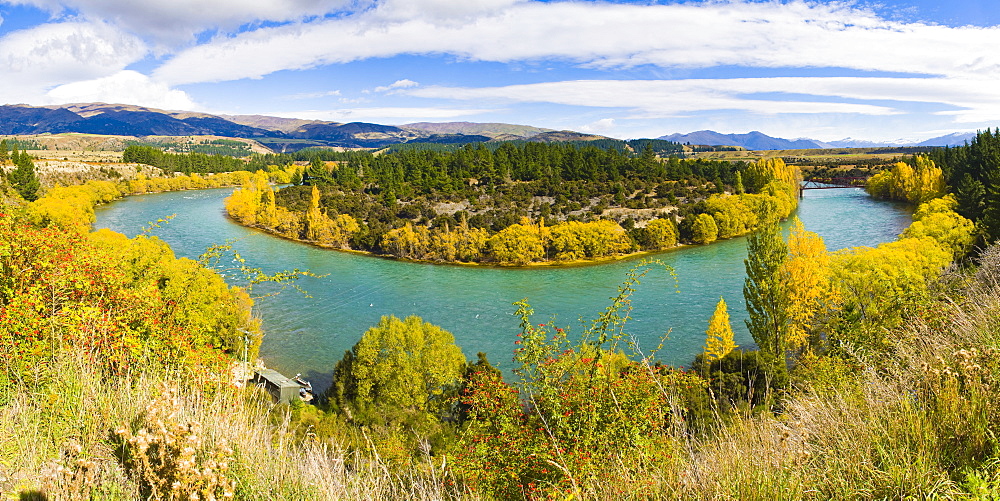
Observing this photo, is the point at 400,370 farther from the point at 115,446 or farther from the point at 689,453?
the point at 689,453

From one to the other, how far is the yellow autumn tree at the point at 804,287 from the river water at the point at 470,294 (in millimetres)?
4044

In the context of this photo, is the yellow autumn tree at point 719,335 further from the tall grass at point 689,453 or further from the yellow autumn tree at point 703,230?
the yellow autumn tree at point 703,230

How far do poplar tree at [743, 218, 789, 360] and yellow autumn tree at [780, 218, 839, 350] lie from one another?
37 cm

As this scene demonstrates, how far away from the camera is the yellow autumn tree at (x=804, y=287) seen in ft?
61.4

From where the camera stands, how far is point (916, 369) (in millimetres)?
4547

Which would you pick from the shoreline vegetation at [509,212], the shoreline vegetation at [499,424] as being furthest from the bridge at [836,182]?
the shoreline vegetation at [499,424]

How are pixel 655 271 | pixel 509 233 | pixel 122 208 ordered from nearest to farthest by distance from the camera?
pixel 655 271
pixel 509 233
pixel 122 208

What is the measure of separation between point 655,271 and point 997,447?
34188mm

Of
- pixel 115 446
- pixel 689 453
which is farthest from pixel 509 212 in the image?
pixel 115 446

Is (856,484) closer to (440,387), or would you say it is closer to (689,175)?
(440,387)

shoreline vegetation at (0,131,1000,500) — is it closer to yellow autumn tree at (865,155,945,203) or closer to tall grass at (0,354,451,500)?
tall grass at (0,354,451,500)

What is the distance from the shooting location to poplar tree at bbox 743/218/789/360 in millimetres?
18219

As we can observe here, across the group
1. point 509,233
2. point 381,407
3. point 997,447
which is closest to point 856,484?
point 997,447

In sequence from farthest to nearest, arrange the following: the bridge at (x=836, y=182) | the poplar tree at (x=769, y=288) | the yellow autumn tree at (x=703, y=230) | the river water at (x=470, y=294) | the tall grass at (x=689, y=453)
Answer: the bridge at (x=836, y=182), the yellow autumn tree at (x=703, y=230), the river water at (x=470, y=294), the poplar tree at (x=769, y=288), the tall grass at (x=689, y=453)
